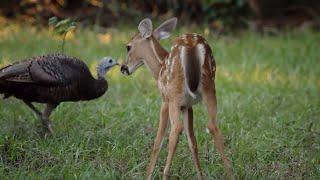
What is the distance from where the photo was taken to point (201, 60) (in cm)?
471

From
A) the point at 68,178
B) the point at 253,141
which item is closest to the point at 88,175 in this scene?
the point at 68,178

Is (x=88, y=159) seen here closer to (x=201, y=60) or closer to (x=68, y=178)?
(x=68, y=178)

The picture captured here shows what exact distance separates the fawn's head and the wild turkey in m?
0.53

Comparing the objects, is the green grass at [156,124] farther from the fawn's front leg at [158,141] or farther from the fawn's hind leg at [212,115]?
the fawn's hind leg at [212,115]

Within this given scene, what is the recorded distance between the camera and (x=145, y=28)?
17.7 ft

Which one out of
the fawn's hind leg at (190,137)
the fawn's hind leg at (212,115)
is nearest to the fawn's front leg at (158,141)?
the fawn's hind leg at (190,137)

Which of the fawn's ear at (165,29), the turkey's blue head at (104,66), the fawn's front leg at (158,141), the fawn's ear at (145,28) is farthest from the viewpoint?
the turkey's blue head at (104,66)

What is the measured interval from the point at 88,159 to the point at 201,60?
1.32m

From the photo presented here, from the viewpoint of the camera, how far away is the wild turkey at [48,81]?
18.6 ft

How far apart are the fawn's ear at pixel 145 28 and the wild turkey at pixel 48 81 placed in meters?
0.81

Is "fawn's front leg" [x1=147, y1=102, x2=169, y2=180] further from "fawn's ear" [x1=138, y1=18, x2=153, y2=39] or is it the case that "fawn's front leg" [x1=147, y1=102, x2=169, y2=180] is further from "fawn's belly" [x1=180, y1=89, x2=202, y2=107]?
"fawn's ear" [x1=138, y1=18, x2=153, y2=39]

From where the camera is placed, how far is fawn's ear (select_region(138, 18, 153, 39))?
5.36m

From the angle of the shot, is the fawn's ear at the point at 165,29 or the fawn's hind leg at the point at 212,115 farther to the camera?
the fawn's ear at the point at 165,29

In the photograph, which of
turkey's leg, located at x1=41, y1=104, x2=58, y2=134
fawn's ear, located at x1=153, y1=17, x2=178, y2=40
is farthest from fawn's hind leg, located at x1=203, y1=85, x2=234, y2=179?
turkey's leg, located at x1=41, y1=104, x2=58, y2=134
